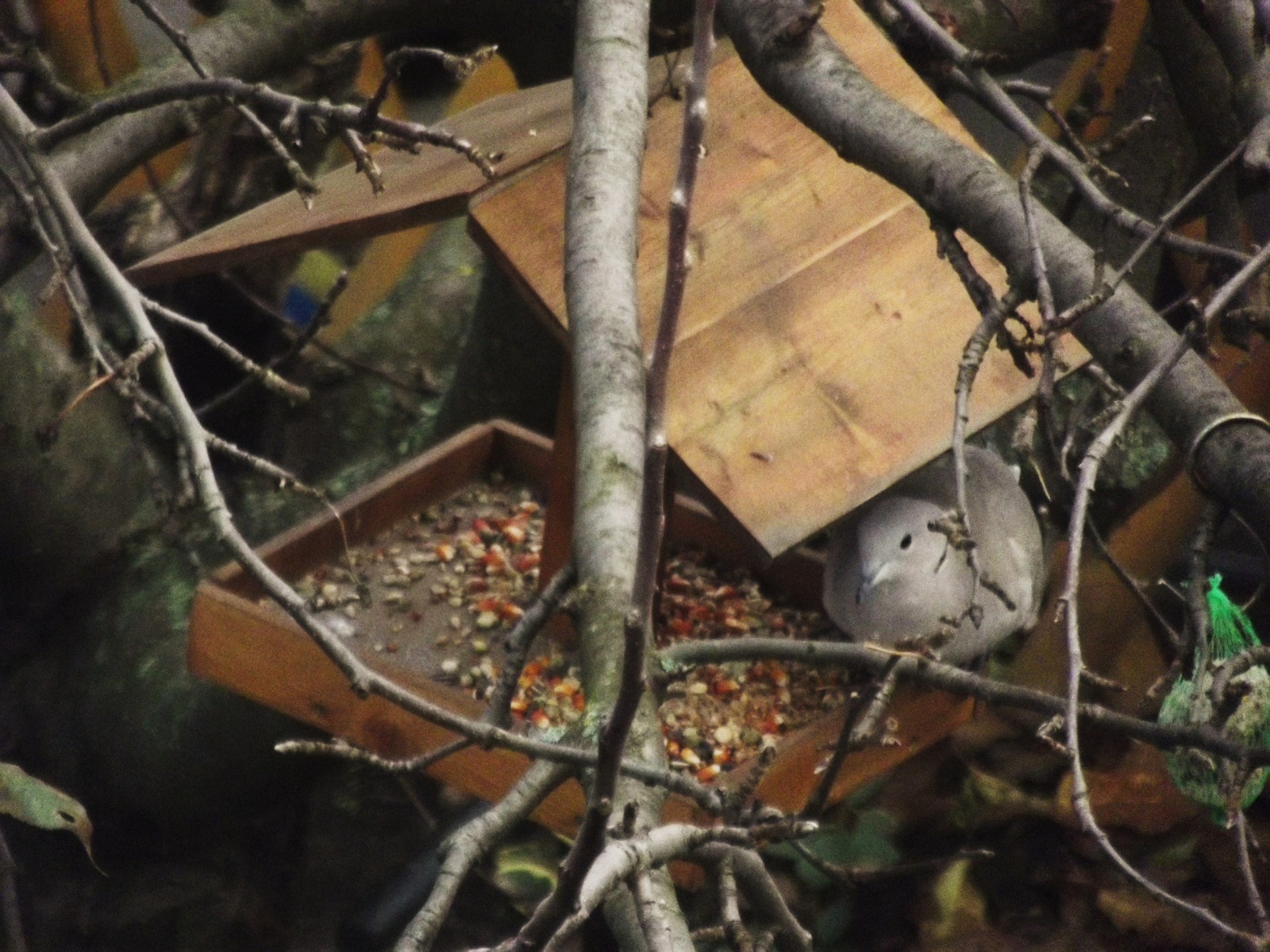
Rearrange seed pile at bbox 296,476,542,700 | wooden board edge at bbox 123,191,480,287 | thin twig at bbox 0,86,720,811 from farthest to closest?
seed pile at bbox 296,476,542,700 → wooden board edge at bbox 123,191,480,287 → thin twig at bbox 0,86,720,811

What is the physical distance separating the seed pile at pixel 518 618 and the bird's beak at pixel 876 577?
Result: 8.1 inches

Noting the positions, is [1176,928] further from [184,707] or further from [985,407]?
[184,707]

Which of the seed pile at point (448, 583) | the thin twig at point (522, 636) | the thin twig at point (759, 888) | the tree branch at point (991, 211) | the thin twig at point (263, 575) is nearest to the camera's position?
the thin twig at point (263, 575)

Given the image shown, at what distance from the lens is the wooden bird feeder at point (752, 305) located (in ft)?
5.49

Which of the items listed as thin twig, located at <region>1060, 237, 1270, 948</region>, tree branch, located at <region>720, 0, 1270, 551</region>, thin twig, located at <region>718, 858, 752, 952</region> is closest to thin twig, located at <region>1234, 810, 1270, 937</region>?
thin twig, located at <region>1060, 237, 1270, 948</region>

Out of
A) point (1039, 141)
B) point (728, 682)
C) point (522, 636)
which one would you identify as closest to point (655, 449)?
point (522, 636)

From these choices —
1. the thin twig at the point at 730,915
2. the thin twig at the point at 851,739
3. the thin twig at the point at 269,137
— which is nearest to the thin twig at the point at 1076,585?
the thin twig at the point at 851,739

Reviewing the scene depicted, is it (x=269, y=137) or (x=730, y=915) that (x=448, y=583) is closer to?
(x=269, y=137)

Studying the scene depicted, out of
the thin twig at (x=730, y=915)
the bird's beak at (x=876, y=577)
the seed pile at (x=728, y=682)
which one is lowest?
the seed pile at (x=728, y=682)

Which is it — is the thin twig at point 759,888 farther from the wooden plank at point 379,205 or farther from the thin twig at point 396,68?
the wooden plank at point 379,205

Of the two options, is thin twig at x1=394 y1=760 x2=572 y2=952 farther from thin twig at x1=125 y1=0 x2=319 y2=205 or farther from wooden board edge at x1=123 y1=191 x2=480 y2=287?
wooden board edge at x1=123 y1=191 x2=480 y2=287

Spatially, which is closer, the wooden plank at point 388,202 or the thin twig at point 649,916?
the thin twig at point 649,916

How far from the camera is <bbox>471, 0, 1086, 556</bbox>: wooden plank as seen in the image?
1666mm

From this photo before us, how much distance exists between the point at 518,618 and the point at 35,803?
123 centimetres
